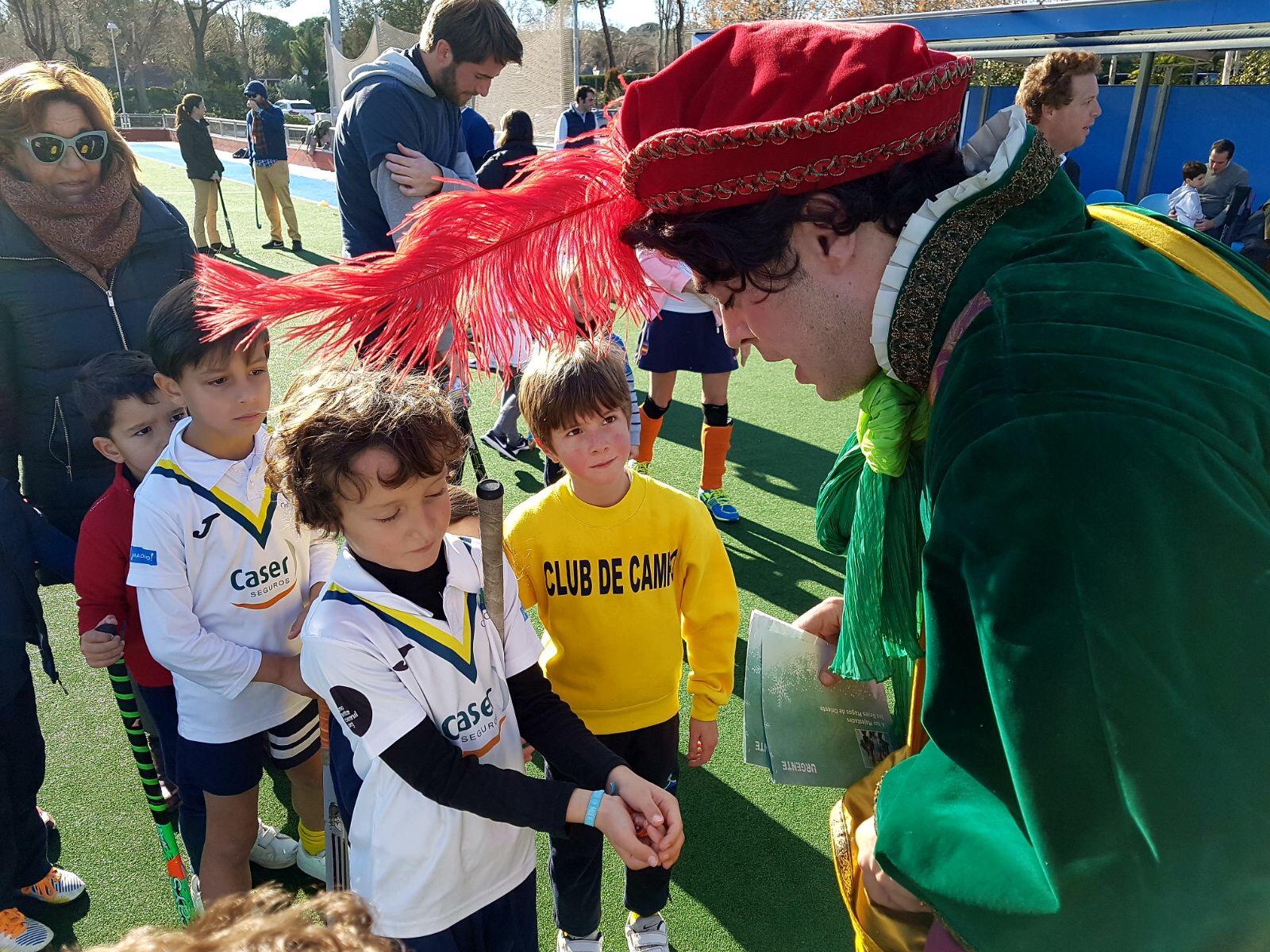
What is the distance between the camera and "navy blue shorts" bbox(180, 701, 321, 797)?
2125 mm

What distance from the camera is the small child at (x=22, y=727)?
222 cm

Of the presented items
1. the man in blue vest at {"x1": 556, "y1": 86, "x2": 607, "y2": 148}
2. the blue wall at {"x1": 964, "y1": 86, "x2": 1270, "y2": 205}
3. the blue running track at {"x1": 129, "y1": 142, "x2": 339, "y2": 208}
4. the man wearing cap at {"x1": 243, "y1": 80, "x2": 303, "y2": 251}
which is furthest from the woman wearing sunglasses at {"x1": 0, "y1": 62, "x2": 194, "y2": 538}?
the blue wall at {"x1": 964, "y1": 86, "x2": 1270, "y2": 205}

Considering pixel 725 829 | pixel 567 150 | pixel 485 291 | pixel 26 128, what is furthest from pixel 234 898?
pixel 26 128

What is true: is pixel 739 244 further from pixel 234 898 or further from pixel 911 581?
pixel 234 898

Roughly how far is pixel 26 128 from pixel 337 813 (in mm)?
2084

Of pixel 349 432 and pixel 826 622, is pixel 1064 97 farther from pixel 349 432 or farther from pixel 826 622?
pixel 349 432

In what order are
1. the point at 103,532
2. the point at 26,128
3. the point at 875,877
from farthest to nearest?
the point at 26,128 → the point at 103,532 → the point at 875,877

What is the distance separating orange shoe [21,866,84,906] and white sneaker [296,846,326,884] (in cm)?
57

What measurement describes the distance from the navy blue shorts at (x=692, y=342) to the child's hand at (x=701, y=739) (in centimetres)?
237

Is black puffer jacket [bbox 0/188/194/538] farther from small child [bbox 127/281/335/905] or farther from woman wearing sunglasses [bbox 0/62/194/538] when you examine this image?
small child [bbox 127/281/335/905]

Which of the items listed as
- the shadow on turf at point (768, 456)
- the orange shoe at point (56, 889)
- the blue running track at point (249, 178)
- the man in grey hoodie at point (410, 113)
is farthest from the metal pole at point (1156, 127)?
the orange shoe at point (56, 889)

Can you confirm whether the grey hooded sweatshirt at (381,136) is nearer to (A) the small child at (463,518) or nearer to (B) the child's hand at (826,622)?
(A) the small child at (463,518)

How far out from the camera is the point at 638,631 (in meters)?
2.13

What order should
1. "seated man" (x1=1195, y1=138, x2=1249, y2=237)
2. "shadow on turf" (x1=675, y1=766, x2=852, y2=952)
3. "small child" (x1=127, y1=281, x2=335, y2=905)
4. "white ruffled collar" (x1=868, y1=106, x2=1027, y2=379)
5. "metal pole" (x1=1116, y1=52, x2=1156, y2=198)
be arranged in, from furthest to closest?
"metal pole" (x1=1116, y1=52, x2=1156, y2=198)
"seated man" (x1=1195, y1=138, x2=1249, y2=237)
"shadow on turf" (x1=675, y1=766, x2=852, y2=952)
"small child" (x1=127, y1=281, x2=335, y2=905)
"white ruffled collar" (x1=868, y1=106, x2=1027, y2=379)
